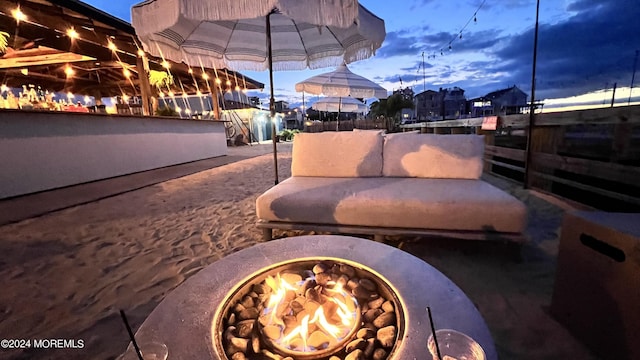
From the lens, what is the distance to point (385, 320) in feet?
3.10

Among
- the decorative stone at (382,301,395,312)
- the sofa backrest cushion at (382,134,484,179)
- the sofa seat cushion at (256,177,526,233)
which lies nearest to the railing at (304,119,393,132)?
the sofa backrest cushion at (382,134,484,179)

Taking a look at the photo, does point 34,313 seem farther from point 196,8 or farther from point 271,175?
point 271,175

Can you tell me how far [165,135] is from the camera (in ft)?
25.1

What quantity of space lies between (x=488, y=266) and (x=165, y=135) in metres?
8.40

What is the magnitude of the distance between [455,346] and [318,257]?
2.17 ft

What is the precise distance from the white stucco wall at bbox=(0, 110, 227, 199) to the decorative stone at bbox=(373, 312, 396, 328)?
20.9ft

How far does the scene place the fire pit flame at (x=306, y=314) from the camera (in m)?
0.92

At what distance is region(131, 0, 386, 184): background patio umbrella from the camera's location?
6.66 ft

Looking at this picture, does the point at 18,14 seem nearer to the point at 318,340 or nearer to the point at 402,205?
the point at 402,205

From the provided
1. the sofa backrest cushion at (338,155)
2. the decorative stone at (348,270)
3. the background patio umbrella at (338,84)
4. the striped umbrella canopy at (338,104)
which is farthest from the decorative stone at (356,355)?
the striped umbrella canopy at (338,104)

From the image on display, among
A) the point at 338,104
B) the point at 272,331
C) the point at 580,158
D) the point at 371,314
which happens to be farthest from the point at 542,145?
the point at 338,104

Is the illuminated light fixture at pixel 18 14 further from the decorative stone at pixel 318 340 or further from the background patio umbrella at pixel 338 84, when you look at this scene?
the decorative stone at pixel 318 340

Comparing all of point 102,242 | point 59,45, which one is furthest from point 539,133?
point 59,45

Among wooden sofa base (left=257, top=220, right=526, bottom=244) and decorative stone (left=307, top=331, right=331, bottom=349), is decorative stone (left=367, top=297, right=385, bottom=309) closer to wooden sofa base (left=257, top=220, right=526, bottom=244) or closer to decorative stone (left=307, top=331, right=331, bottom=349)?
decorative stone (left=307, top=331, right=331, bottom=349)
